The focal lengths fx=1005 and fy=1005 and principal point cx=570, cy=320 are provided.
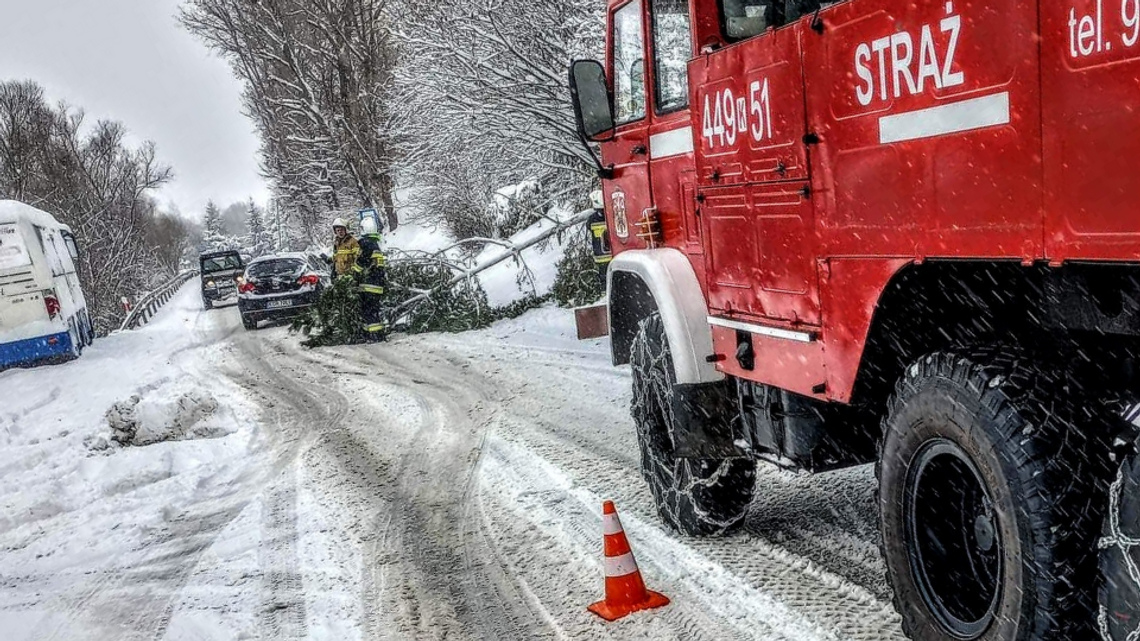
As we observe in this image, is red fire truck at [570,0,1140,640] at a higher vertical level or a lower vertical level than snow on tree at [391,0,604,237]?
lower

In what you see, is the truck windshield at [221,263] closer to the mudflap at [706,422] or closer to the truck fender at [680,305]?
the truck fender at [680,305]

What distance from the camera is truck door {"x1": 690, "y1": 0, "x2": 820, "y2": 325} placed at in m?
3.56

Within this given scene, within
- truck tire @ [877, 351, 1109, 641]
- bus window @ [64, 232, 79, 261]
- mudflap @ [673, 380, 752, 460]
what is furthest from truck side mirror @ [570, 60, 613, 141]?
bus window @ [64, 232, 79, 261]

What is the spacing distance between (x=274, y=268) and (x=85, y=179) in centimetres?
2304

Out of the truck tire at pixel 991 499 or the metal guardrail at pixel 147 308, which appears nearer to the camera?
the truck tire at pixel 991 499

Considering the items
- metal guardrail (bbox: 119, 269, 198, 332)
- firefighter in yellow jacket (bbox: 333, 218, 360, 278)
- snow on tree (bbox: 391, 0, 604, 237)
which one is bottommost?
metal guardrail (bbox: 119, 269, 198, 332)

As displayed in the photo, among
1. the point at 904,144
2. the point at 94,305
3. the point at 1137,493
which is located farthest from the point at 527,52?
the point at 94,305

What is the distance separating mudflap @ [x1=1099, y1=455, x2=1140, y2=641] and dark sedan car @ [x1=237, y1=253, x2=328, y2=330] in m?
20.4

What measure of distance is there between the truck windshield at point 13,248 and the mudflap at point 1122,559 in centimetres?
1801

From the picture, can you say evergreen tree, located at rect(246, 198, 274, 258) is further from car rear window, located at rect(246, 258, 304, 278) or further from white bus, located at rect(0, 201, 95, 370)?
white bus, located at rect(0, 201, 95, 370)

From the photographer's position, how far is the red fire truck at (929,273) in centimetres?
237

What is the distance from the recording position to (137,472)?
7.93 meters

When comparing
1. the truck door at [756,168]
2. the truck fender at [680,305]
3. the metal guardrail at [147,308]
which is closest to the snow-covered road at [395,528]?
the truck fender at [680,305]

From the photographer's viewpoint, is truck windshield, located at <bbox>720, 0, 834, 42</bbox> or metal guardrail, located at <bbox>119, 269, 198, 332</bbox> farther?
metal guardrail, located at <bbox>119, 269, 198, 332</bbox>
